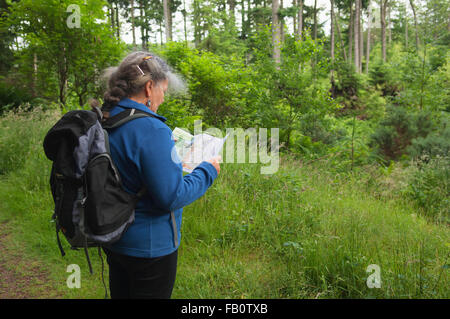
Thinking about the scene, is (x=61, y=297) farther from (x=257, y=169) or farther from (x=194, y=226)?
(x=257, y=169)

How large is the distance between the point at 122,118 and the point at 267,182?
3.55 meters

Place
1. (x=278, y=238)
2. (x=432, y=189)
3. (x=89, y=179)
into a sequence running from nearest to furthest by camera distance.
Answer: (x=89, y=179), (x=278, y=238), (x=432, y=189)

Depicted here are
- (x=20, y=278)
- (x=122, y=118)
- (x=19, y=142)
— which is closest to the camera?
(x=122, y=118)

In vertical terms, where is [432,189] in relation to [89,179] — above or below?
below

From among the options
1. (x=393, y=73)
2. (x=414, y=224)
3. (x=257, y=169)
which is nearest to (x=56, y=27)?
(x=257, y=169)

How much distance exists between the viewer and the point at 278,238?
345 cm

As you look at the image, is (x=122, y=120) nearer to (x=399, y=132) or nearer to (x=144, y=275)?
(x=144, y=275)

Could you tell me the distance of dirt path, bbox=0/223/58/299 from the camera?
3064mm

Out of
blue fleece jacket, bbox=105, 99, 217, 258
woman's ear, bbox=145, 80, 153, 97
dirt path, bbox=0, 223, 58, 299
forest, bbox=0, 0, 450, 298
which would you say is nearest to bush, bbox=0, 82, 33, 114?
forest, bbox=0, 0, 450, 298

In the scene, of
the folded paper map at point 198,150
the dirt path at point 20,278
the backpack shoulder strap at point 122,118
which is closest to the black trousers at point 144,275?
the folded paper map at point 198,150

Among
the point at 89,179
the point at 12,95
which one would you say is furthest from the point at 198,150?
the point at 12,95

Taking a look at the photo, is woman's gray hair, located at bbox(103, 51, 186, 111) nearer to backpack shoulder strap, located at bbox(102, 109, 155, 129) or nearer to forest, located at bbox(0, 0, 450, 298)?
backpack shoulder strap, located at bbox(102, 109, 155, 129)

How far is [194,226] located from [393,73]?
64.9ft

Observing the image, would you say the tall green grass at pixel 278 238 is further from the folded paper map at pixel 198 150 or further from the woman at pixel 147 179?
A: the folded paper map at pixel 198 150
